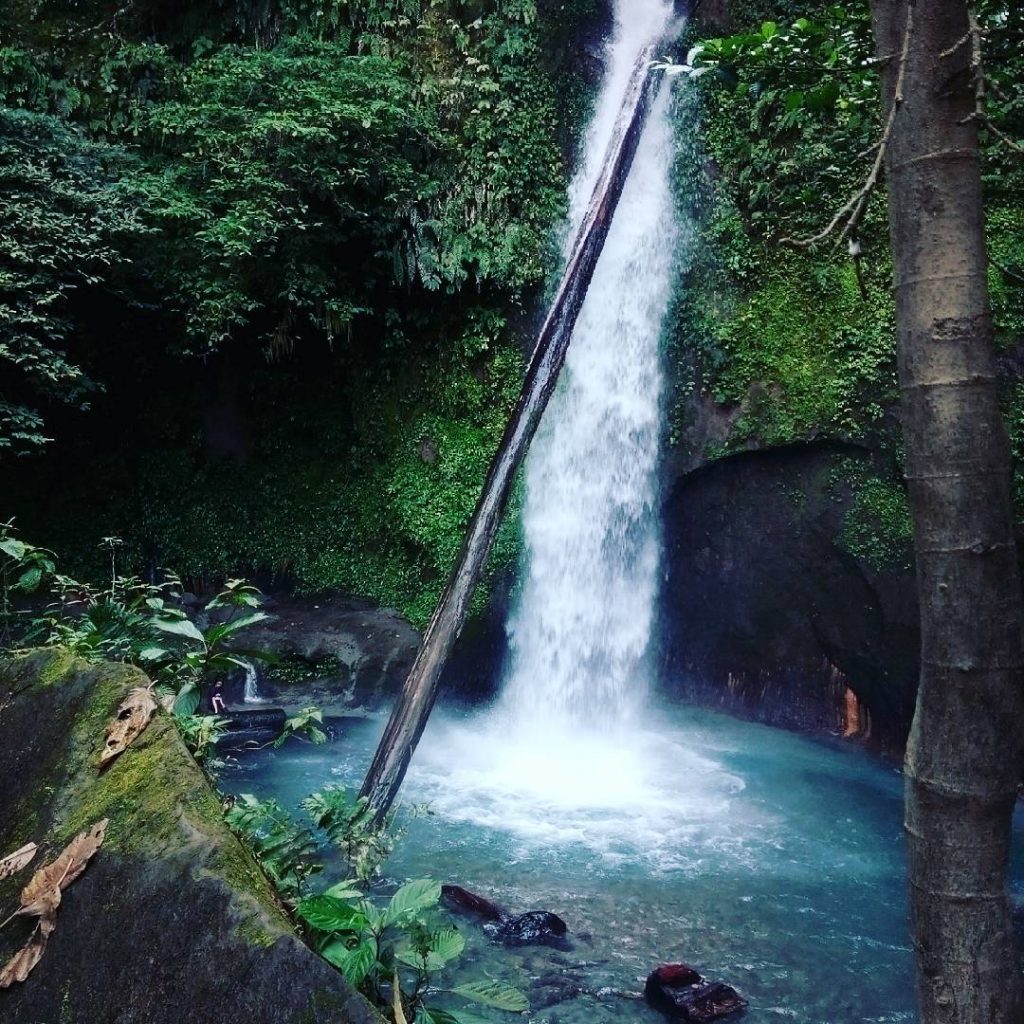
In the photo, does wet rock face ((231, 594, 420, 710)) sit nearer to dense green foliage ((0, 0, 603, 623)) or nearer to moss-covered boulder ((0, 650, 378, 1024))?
dense green foliage ((0, 0, 603, 623))

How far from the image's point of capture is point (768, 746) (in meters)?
8.89

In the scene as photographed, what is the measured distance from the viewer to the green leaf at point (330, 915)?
200 centimetres

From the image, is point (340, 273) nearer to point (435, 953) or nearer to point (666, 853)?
point (666, 853)

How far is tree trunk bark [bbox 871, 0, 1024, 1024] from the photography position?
1710 mm

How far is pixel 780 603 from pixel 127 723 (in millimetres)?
7776

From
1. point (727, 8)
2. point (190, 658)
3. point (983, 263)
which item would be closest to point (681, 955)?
point (190, 658)

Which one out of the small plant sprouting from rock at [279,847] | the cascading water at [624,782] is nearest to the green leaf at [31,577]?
the small plant sprouting from rock at [279,847]

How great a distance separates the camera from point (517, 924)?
16.3ft

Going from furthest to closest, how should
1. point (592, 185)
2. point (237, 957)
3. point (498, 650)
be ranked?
1. point (592, 185)
2. point (498, 650)
3. point (237, 957)

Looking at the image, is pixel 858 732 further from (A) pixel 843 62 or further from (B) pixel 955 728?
(B) pixel 955 728

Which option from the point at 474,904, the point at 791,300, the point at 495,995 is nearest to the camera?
the point at 495,995

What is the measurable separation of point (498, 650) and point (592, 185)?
5.54 m

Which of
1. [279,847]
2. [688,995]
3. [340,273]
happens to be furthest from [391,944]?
[340,273]

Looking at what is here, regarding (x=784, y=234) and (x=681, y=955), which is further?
(x=784, y=234)
